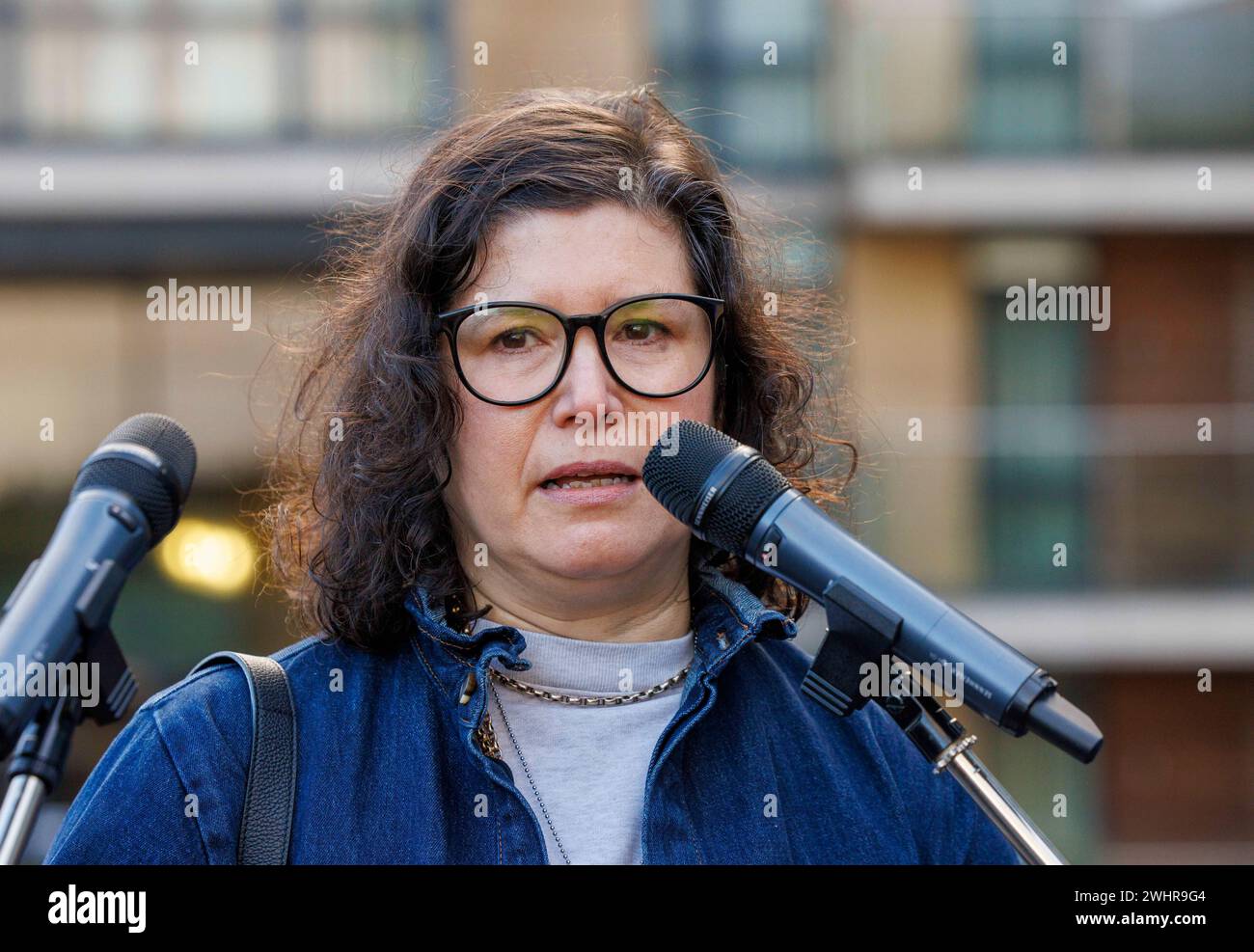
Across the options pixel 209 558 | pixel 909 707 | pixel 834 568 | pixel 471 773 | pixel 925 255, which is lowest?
pixel 209 558

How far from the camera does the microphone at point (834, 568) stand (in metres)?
1.04

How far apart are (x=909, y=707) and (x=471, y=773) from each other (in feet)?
1.42

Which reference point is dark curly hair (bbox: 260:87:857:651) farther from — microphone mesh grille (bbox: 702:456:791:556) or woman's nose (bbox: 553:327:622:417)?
microphone mesh grille (bbox: 702:456:791:556)

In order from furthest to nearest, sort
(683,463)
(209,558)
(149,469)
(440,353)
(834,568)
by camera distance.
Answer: (209,558) < (440,353) < (149,469) < (683,463) < (834,568)

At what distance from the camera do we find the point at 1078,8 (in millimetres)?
6172

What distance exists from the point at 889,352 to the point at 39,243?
3.62 metres

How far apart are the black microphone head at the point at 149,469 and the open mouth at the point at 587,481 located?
356mm

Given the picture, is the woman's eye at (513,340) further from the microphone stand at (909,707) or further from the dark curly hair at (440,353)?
the microphone stand at (909,707)

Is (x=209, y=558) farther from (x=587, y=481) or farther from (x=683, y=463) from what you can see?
(x=683, y=463)

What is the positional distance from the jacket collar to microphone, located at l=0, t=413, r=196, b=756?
0.26 metres

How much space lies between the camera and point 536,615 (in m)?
1.43

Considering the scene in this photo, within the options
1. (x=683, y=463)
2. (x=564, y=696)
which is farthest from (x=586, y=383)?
(x=564, y=696)

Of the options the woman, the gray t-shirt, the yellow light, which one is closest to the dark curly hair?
the woman

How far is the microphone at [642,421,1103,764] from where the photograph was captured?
104cm
